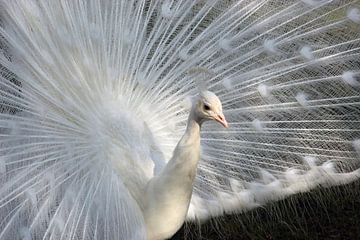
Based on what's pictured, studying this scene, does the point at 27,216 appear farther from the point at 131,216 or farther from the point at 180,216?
the point at 180,216

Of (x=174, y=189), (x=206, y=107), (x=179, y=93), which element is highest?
(x=179, y=93)

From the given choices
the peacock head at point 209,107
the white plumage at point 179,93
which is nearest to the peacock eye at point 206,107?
the peacock head at point 209,107

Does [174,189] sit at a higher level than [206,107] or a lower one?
lower

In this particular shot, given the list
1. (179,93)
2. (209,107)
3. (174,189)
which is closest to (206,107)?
(209,107)

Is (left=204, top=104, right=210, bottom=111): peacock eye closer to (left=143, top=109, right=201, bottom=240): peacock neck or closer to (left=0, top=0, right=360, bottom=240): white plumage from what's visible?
(left=143, top=109, right=201, bottom=240): peacock neck

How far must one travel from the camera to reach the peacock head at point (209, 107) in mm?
2184

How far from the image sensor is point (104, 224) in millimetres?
2381

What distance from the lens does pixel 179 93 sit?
112 inches

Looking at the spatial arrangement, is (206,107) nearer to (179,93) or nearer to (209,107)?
(209,107)

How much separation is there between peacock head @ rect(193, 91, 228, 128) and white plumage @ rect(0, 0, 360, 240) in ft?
1.34

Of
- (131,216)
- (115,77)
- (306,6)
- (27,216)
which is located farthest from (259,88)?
(27,216)

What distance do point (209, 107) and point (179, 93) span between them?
67cm

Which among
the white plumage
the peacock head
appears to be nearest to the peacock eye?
the peacock head

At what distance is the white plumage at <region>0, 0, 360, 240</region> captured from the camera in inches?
100
